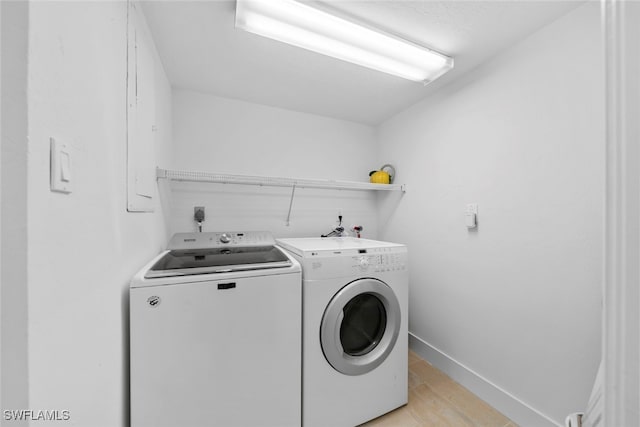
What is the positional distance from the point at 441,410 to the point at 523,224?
127 centimetres

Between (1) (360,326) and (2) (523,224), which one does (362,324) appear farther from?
(2) (523,224)

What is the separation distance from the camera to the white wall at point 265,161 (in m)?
1.93

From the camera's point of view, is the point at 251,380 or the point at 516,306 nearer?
the point at 251,380

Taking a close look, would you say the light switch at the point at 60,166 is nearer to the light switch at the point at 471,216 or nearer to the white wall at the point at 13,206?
the white wall at the point at 13,206

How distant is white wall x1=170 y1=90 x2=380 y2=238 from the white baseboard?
1.24 meters

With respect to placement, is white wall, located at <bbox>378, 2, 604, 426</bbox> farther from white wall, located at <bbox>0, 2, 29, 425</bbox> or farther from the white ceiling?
white wall, located at <bbox>0, 2, 29, 425</bbox>

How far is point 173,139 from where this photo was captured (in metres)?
1.89

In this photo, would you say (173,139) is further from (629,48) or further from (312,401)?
(629,48)

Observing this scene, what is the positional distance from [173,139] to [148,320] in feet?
4.95

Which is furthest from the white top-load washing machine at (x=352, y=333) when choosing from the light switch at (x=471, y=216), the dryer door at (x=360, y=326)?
the light switch at (x=471, y=216)

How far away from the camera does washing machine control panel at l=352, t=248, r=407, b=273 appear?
4.54 feet

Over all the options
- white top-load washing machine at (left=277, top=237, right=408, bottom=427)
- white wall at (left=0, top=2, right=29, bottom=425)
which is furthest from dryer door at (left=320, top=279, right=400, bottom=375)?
white wall at (left=0, top=2, right=29, bottom=425)

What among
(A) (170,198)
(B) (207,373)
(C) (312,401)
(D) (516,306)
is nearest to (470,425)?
(D) (516,306)

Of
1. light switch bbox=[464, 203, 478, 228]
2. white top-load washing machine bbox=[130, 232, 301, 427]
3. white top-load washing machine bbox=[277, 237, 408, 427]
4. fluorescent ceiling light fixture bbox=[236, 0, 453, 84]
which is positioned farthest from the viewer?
light switch bbox=[464, 203, 478, 228]
